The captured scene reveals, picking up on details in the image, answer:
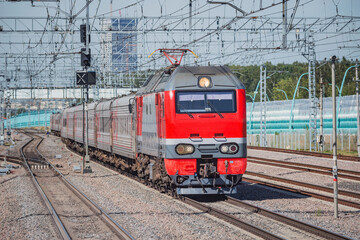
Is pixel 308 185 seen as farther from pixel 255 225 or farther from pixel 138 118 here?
pixel 255 225

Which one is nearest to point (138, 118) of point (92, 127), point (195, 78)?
point (195, 78)

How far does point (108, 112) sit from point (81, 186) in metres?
6.71

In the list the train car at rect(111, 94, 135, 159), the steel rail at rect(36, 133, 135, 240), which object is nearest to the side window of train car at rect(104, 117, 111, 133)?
the train car at rect(111, 94, 135, 159)

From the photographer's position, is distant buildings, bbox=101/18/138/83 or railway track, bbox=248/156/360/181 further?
distant buildings, bbox=101/18/138/83

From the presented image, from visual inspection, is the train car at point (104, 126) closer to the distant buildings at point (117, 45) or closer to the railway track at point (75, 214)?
the railway track at point (75, 214)

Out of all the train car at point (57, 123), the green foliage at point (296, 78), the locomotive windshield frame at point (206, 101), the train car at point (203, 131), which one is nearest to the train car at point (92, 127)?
the train car at point (203, 131)

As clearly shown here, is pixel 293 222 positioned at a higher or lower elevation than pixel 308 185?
higher

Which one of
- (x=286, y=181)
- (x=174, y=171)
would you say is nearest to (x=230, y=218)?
→ (x=174, y=171)

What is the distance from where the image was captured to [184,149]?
14.2m

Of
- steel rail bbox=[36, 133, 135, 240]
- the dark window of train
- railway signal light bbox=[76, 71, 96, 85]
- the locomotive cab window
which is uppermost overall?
railway signal light bbox=[76, 71, 96, 85]

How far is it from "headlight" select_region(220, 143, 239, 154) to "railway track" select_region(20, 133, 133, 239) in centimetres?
363

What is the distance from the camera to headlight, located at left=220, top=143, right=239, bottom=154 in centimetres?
1436

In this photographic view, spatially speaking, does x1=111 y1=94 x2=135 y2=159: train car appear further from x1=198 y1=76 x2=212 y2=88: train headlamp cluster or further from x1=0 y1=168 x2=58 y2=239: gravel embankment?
x1=198 y1=76 x2=212 y2=88: train headlamp cluster

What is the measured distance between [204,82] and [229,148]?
194 cm
